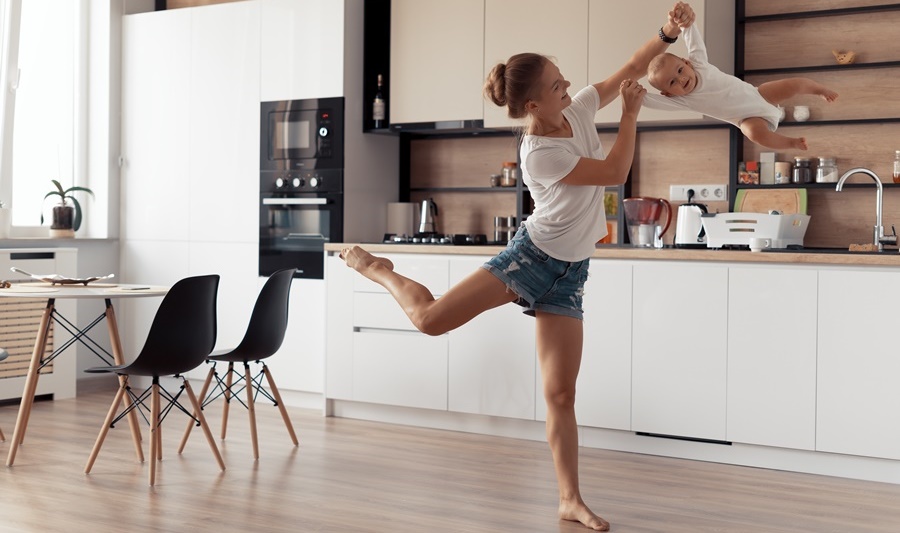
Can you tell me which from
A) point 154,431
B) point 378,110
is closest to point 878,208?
point 378,110

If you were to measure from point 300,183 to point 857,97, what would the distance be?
8.92 ft

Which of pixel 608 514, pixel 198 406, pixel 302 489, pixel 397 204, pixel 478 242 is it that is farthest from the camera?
pixel 397 204

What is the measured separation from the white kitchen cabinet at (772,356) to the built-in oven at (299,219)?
2137 mm

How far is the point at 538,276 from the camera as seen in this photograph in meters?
3.10

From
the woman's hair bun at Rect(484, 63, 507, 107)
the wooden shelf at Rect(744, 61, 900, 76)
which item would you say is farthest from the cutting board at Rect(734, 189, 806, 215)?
→ the woman's hair bun at Rect(484, 63, 507, 107)

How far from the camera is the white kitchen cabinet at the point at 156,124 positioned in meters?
5.88

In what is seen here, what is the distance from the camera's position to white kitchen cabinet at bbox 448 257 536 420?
4.61 meters

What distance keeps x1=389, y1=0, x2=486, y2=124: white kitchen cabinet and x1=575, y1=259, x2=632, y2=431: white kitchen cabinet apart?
1.28 meters

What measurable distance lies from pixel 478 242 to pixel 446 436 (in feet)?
3.31

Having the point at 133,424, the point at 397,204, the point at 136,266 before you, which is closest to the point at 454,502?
the point at 133,424

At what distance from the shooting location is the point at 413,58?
5.43 metres

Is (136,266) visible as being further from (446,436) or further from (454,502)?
(454,502)

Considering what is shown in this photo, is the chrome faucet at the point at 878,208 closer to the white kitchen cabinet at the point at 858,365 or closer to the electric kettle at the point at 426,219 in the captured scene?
the white kitchen cabinet at the point at 858,365

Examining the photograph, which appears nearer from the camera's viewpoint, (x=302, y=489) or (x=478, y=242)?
(x=302, y=489)
